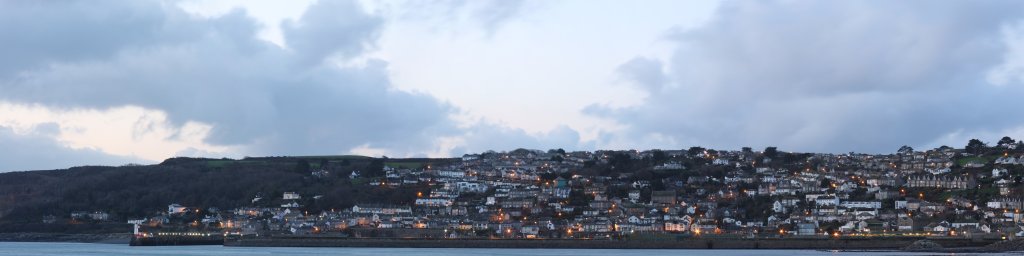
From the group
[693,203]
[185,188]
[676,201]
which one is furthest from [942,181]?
[185,188]

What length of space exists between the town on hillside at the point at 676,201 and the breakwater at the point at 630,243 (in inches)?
85.0

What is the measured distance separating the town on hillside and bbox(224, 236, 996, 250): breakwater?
2.16 metres

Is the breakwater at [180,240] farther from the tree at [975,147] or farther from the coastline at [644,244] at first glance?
the tree at [975,147]

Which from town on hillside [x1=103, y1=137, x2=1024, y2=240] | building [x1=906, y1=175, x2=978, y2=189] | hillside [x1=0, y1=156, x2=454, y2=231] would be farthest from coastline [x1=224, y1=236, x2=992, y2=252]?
building [x1=906, y1=175, x2=978, y2=189]

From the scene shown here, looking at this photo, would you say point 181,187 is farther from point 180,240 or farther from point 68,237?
point 180,240

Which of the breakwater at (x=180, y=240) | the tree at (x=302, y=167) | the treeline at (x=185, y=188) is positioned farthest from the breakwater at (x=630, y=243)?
the tree at (x=302, y=167)

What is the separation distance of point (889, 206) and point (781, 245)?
20.2m

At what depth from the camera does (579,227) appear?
122 m

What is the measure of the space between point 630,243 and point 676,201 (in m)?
27.7

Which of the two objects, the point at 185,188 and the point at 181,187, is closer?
the point at 185,188

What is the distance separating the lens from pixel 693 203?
133 metres

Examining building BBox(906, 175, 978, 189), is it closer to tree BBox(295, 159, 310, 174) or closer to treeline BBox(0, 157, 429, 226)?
treeline BBox(0, 157, 429, 226)

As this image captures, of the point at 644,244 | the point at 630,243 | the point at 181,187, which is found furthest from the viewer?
the point at 181,187

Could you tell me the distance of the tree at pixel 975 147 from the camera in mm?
154525
